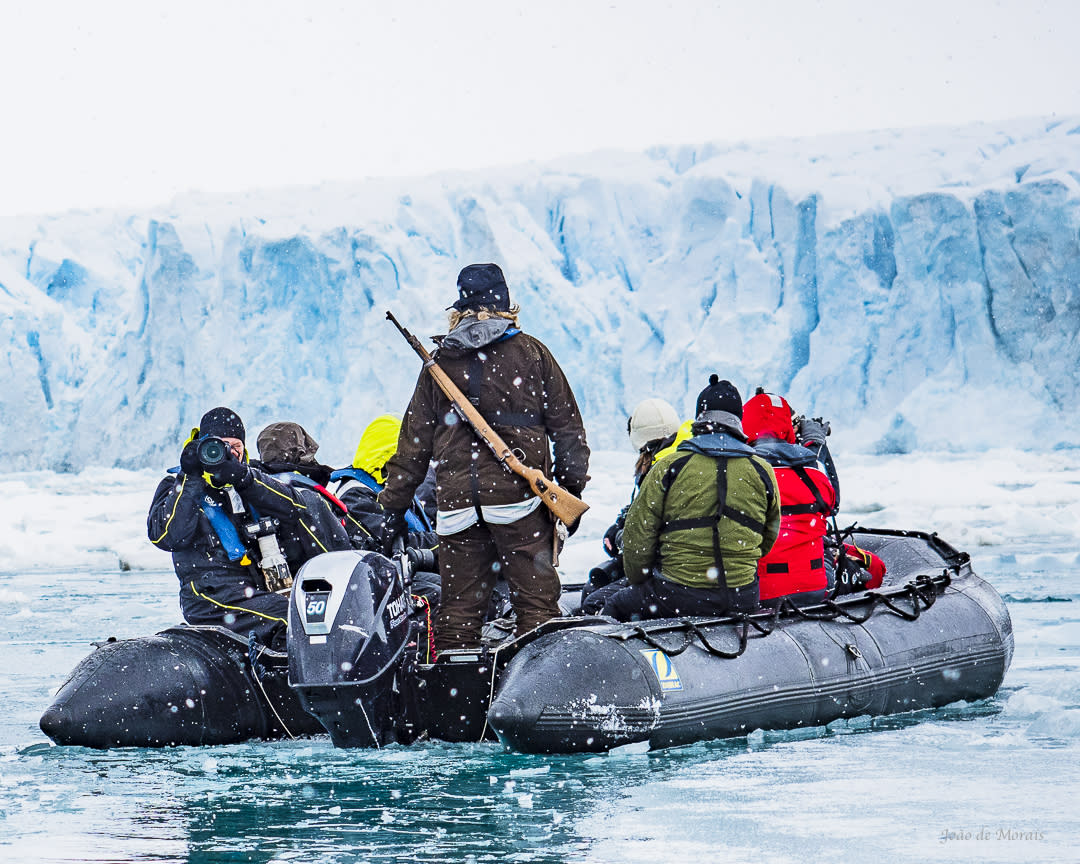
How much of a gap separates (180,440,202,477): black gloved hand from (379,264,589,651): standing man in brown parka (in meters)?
0.63

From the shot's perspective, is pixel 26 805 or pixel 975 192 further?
pixel 975 192

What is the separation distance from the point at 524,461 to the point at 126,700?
1.51 metres

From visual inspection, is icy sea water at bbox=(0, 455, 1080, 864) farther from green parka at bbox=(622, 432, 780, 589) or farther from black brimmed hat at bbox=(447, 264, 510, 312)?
black brimmed hat at bbox=(447, 264, 510, 312)

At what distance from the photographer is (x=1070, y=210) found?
20.3 meters

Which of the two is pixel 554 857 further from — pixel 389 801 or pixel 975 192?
pixel 975 192

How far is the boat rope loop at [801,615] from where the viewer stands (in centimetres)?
428

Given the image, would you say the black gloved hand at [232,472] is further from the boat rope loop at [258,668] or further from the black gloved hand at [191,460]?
the boat rope loop at [258,668]

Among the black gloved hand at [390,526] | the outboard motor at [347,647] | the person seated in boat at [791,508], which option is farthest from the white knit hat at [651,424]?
the outboard motor at [347,647]

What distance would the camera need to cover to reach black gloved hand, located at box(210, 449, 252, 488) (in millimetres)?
4242

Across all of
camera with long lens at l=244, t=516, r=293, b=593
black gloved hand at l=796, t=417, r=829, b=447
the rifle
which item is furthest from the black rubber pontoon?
black gloved hand at l=796, t=417, r=829, b=447

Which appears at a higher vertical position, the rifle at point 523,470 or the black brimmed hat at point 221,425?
the black brimmed hat at point 221,425

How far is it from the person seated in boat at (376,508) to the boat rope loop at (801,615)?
39.9 inches

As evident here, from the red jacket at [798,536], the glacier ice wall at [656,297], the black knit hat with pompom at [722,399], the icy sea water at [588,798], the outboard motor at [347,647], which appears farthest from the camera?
the glacier ice wall at [656,297]

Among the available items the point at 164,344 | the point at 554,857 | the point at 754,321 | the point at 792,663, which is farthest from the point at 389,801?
the point at 164,344
